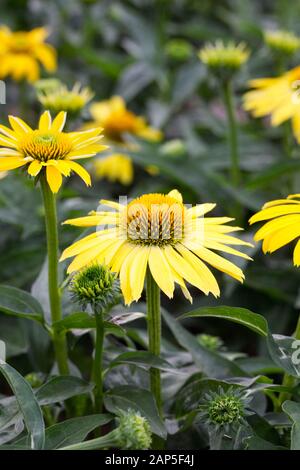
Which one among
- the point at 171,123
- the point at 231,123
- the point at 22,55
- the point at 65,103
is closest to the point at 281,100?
the point at 231,123

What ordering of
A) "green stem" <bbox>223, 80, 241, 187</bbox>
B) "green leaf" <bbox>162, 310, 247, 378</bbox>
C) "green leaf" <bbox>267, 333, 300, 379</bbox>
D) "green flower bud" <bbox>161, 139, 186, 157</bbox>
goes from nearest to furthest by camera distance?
"green leaf" <bbox>267, 333, 300, 379</bbox>
"green leaf" <bbox>162, 310, 247, 378</bbox>
"green stem" <bbox>223, 80, 241, 187</bbox>
"green flower bud" <bbox>161, 139, 186, 157</bbox>

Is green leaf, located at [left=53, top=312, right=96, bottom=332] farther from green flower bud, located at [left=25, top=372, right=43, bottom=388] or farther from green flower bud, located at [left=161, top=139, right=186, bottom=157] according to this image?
green flower bud, located at [left=161, top=139, right=186, bottom=157]

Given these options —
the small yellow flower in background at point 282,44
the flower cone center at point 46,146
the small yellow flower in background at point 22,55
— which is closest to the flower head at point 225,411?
the flower cone center at point 46,146

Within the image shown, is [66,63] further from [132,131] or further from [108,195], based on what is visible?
[108,195]

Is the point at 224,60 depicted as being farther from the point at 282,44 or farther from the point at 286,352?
the point at 286,352

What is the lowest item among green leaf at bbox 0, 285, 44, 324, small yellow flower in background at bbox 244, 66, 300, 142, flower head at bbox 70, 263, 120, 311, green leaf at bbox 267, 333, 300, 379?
green leaf at bbox 267, 333, 300, 379

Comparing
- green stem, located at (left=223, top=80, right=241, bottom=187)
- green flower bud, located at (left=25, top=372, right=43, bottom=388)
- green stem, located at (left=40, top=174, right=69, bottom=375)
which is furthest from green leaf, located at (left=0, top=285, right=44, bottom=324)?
green stem, located at (left=223, top=80, right=241, bottom=187)

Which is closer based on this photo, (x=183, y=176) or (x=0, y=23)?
(x=183, y=176)
